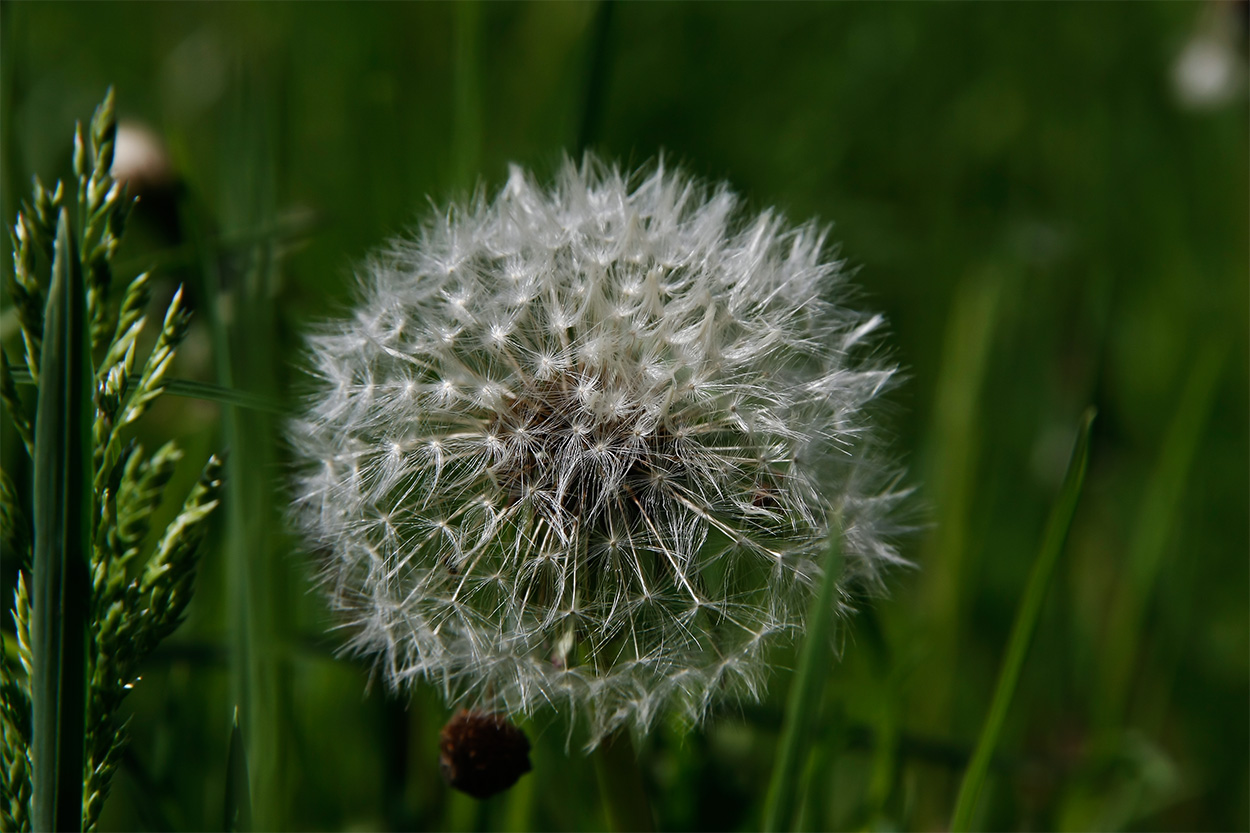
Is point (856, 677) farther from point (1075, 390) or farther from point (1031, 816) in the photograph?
point (1075, 390)

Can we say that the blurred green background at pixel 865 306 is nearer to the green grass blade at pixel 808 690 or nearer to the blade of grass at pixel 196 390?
the blade of grass at pixel 196 390

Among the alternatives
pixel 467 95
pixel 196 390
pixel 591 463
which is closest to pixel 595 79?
pixel 467 95

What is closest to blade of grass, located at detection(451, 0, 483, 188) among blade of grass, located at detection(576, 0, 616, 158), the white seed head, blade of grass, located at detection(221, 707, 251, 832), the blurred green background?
the blurred green background

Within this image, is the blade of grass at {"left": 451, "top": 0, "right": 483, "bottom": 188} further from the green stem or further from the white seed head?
the green stem

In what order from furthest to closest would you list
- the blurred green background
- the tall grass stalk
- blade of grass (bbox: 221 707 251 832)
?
the tall grass stalk, the blurred green background, blade of grass (bbox: 221 707 251 832)

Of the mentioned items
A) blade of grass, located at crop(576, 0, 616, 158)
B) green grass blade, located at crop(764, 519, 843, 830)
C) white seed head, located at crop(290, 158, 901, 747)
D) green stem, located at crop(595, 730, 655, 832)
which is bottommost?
green stem, located at crop(595, 730, 655, 832)

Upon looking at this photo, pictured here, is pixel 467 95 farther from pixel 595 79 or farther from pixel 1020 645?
pixel 1020 645
